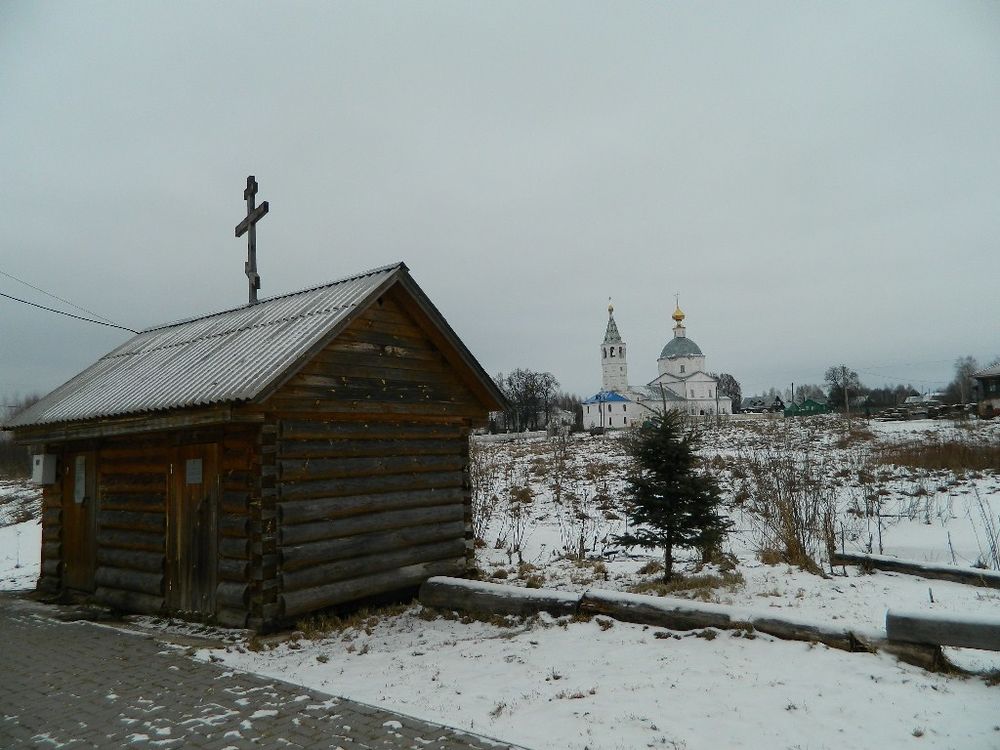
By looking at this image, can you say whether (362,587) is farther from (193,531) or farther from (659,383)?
(659,383)

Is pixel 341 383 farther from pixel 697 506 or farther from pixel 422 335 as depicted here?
pixel 697 506

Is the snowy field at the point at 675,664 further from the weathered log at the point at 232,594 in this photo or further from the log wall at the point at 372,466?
the log wall at the point at 372,466

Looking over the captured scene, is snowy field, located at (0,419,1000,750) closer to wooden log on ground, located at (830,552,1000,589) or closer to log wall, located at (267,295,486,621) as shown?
wooden log on ground, located at (830,552,1000,589)

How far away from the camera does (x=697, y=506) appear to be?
9.91m

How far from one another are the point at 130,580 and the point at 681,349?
104 m

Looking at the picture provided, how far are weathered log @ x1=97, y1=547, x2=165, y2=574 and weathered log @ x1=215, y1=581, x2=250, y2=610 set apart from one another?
1577 millimetres

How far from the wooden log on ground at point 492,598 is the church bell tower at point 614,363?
101 meters

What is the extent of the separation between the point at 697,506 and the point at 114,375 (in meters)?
10.7

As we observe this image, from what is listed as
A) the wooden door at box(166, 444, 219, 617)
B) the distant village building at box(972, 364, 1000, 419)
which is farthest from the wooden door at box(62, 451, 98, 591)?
the distant village building at box(972, 364, 1000, 419)

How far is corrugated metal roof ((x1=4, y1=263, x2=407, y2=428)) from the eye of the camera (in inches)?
349

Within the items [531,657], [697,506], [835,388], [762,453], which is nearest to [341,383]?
[531,657]

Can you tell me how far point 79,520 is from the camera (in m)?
11.9

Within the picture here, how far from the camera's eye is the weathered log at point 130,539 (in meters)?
10.0

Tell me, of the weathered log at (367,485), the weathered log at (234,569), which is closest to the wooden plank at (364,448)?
the weathered log at (367,485)
